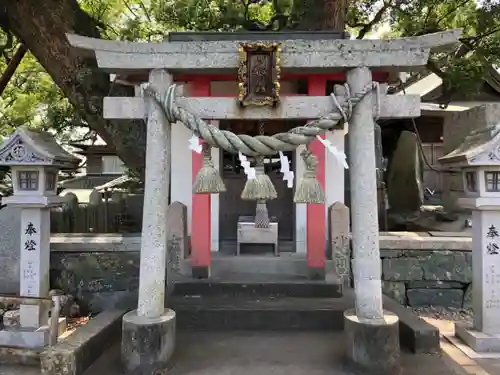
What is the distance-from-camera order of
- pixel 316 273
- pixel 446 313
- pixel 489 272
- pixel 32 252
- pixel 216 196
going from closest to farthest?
pixel 489 272, pixel 32 252, pixel 316 273, pixel 446 313, pixel 216 196

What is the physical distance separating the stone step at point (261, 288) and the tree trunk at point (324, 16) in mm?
5604

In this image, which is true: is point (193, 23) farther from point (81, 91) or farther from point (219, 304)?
point (219, 304)

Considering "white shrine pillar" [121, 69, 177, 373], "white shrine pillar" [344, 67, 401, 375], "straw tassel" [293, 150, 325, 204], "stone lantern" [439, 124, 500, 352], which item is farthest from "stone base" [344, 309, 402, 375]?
"white shrine pillar" [121, 69, 177, 373]

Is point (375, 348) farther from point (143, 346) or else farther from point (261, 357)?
point (143, 346)

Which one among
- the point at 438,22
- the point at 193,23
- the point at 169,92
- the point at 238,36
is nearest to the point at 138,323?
the point at 169,92

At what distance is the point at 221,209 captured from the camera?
898 centimetres

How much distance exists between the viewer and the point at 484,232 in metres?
5.25

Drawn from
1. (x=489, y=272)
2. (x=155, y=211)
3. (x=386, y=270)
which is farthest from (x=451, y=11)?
(x=155, y=211)

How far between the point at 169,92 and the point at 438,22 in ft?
30.7

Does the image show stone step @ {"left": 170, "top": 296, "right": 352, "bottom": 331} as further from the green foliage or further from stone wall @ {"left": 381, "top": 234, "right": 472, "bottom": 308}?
the green foliage

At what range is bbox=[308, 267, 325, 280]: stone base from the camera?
6.82 metres

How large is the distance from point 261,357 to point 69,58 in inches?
272

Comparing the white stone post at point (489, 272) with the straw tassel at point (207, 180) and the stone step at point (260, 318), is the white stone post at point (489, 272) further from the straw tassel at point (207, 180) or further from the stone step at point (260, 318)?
the straw tassel at point (207, 180)

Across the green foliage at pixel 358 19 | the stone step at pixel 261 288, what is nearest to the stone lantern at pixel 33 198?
the stone step at pixel 261 288
